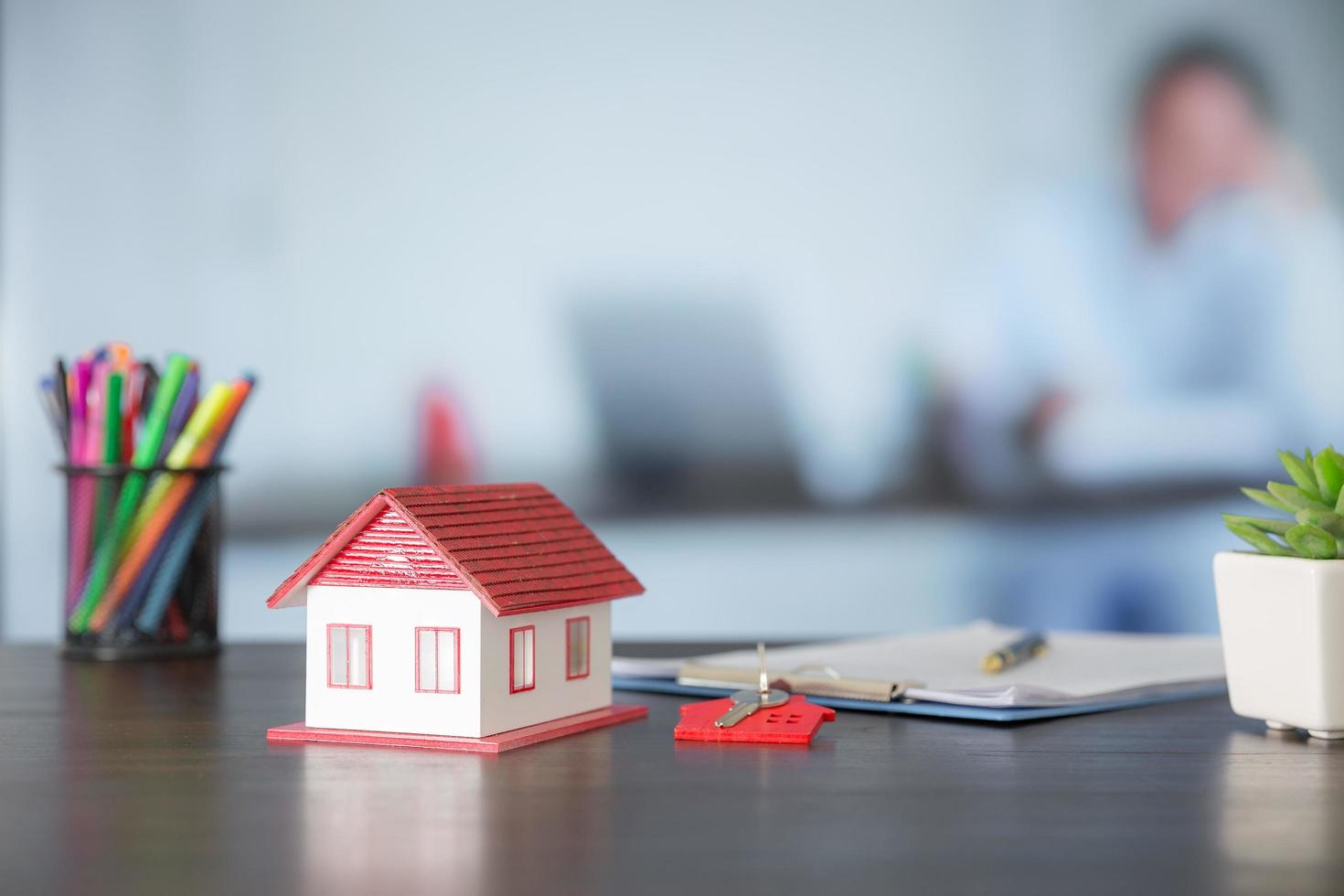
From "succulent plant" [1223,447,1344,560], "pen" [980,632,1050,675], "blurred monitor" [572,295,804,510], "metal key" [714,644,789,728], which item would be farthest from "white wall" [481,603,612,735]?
"blurred monitor" [572,295,804,510]

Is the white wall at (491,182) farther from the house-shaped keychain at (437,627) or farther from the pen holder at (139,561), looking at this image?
the house-shaped keychain at (437,627)

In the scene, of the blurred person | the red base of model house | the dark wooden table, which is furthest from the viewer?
the blurred person

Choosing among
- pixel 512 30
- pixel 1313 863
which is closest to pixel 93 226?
pixel 512 30

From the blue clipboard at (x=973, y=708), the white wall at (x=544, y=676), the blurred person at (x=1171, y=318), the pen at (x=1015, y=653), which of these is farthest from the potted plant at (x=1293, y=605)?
the blurred person at (x=1171, y=318)

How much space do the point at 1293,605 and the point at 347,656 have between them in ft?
2.05

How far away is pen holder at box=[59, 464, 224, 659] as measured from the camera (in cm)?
141

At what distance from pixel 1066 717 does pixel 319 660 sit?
20.9 inches

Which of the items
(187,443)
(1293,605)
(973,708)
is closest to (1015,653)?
→ (973,708)

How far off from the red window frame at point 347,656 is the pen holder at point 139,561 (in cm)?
49

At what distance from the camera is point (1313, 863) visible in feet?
2.17

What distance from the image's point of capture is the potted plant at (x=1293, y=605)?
97 cm

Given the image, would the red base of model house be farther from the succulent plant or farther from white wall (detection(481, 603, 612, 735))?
the succulent plant

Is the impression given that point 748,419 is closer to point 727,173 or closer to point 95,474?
point 727,173

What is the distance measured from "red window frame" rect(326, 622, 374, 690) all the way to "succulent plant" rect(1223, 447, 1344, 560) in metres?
0.58
